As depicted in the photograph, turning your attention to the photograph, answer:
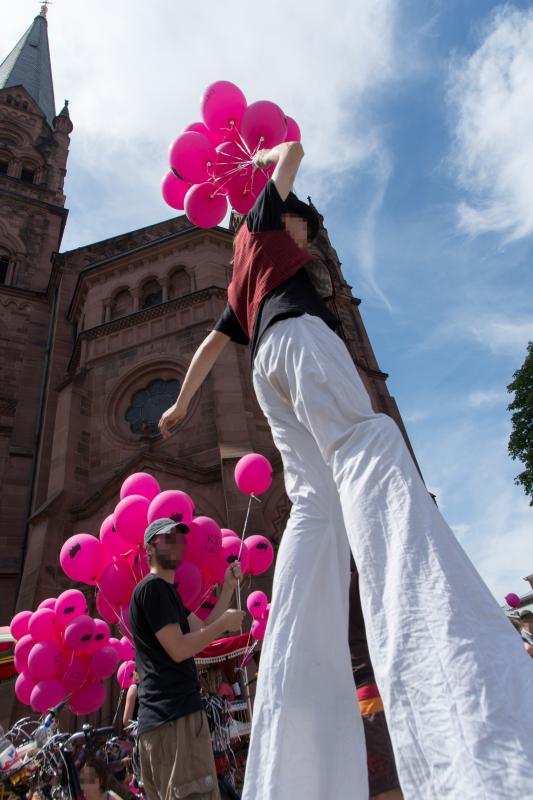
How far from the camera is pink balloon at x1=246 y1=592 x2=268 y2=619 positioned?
7.67m

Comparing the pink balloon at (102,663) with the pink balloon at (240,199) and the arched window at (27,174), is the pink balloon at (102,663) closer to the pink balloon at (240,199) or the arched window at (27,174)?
the pink balloon at (240,199)

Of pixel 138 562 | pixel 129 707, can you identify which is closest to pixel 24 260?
pixel 138 562

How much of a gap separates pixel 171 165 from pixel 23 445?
14.4 meters

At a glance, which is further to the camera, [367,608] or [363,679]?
[363,679]

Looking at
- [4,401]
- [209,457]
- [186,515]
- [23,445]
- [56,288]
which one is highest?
[56,288]

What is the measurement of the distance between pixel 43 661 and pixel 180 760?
14.2ft

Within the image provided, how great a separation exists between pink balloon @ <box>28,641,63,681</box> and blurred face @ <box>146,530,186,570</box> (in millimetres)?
4259

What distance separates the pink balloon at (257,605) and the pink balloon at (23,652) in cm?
296

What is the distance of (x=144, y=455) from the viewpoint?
11289mm

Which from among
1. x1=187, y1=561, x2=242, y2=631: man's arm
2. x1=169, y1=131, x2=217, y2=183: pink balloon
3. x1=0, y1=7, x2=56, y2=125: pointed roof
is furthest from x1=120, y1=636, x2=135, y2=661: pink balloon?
x1=0, y1=7, x2=56, y2=125: pointed roof

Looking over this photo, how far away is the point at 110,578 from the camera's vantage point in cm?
539

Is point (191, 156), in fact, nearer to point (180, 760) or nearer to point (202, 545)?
point (180, 760)

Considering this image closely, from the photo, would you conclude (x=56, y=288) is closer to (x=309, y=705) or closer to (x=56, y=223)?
(x=56, y=223)

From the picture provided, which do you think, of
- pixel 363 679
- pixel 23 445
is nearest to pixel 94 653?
pixel 363 679
